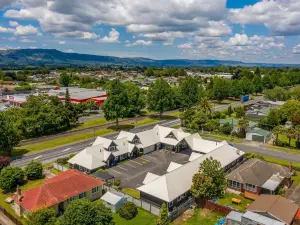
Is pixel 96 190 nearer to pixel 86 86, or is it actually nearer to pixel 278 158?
pixel 278 158

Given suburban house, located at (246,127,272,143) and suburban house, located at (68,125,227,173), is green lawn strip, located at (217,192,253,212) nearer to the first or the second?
suburban house, located at (68,125,227,173)

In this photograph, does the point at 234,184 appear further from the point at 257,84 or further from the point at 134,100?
the point at 257,84

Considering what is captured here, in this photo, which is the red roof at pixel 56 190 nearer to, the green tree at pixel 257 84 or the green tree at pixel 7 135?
the green tree at pixel 7 135

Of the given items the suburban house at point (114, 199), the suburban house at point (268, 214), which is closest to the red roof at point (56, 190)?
the suburban house at point (114, 199)

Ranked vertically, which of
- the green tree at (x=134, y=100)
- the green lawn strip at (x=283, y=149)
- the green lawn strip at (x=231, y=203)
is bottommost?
the green lawn strip at (x=231, y=203)

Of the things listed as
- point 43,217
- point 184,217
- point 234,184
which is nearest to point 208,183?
point 184,217

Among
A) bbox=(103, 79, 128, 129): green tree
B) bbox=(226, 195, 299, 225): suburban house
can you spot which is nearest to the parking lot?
bbox=(226, 195, 299, 225): suburban house
